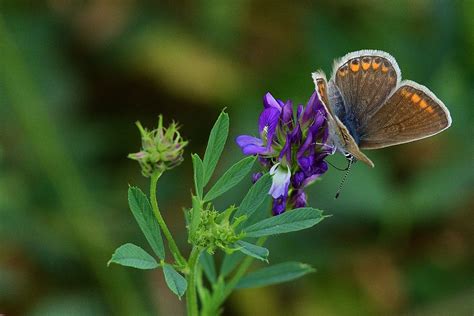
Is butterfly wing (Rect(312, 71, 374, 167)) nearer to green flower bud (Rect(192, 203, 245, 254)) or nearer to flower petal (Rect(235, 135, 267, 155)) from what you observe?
flower petal (Rect(235, 135, 267, 155))

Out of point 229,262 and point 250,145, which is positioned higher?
point 250,145

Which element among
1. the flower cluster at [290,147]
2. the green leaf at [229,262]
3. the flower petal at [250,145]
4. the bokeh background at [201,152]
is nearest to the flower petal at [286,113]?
the flower cluster at [290,147]

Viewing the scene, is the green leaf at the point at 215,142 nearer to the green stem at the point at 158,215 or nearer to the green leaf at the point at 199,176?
the green leaf at the point at 199,176

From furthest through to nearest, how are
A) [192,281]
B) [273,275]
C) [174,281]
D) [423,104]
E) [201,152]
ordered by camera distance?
[201,152] → [273,275] → [423,104] → [192,281] → [174,281]

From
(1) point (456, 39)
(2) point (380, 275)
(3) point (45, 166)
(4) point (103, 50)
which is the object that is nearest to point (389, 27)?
(1) point (456, 39)

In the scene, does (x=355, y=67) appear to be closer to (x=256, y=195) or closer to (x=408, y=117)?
(x=408, y=117)

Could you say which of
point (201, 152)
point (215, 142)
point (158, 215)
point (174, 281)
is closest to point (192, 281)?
point (174, 281)
